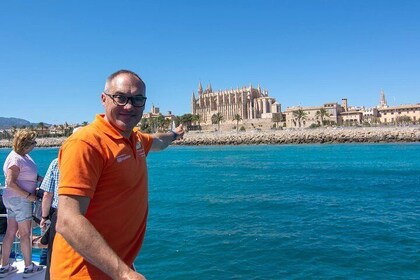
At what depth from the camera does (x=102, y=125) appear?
6.54 feet

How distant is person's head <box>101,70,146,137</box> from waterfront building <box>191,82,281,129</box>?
11048cm

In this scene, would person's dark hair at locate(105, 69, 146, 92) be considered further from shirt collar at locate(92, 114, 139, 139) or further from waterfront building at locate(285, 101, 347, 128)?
waterfront building at locate(285, 101, 347, 128)

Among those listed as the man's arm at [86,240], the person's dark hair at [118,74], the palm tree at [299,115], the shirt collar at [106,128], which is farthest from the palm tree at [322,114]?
the man's arm at [86,240]

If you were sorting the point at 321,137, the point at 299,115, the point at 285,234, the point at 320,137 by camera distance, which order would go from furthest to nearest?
1. the point at 299,115
2. the point at 320,137
3. the point at 321,137
4. the point at 285,234

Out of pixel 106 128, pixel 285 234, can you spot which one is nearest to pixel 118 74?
pixel 106 128

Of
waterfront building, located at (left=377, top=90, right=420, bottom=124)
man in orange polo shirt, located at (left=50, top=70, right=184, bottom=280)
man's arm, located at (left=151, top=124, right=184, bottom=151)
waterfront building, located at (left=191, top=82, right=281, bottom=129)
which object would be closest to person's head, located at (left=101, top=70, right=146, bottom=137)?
man in orange polo shirt, located at (left=50, top=70, right=184, bottom=280)

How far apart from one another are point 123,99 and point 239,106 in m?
123

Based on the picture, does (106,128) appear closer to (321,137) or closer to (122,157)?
(122,157)

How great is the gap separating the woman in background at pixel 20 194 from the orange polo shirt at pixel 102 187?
269 cm

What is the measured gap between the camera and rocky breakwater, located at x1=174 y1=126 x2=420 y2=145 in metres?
65.1

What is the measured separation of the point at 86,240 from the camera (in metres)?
1.59

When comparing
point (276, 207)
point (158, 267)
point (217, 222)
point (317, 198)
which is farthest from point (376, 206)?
point (158, 267)

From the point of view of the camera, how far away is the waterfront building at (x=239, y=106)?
116 m

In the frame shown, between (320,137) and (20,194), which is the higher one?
(20,194)
